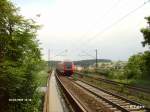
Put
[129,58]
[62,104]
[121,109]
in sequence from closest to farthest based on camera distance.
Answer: [121,109] < [62,104] < [129,58]

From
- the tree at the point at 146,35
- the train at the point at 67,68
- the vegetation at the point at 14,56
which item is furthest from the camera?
the train at the point at 67,68

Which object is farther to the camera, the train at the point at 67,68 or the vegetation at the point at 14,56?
the train at the point at 67,68

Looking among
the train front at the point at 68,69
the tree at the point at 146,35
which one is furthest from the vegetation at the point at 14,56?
the train front at the point at 68,69

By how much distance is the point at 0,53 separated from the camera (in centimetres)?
1433

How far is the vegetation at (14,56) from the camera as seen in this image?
13.8m

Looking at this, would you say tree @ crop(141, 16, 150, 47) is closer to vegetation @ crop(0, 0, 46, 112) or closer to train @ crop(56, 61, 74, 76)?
train @ crop(56, 61, 74, 76)

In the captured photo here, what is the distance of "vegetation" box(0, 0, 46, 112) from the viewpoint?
1380cm

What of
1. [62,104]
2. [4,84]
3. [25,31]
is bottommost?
[62,104]

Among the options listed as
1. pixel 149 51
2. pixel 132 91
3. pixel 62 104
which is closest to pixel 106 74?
pixel 149 51

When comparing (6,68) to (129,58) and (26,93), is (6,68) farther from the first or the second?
(129,58)

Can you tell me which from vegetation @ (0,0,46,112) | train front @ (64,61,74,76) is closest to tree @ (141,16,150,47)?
train front @ (64,61,74,76)

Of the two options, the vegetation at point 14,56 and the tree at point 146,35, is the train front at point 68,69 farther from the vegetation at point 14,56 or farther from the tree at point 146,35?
the vegetation at point 14,56

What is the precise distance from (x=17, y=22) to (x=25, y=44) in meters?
1.09

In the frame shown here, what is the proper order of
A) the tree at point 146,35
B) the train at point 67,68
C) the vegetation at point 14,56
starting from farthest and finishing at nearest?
the train at point 67,68 < the tree at point 146,35 < the vegetation at point 14,56
